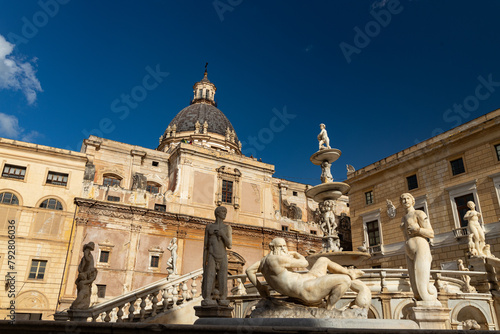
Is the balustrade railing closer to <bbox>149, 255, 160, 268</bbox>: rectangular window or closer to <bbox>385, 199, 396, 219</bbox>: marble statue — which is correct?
<bbox>385, 199, 396, 219</bbox>: marble statue

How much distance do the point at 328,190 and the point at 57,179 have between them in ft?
67.9

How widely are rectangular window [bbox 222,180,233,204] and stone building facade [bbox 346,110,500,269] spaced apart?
10549 mm

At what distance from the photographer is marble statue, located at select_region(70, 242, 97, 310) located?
9.99 metres

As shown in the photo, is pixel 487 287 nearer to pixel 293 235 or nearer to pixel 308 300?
pixel 308 300

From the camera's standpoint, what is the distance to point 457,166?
21719 mm

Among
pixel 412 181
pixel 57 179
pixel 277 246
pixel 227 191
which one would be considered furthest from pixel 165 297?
pixel 227 191

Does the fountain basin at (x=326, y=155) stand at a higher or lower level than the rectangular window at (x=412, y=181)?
lower

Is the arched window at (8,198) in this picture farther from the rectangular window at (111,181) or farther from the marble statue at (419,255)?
the marble statue at (419,255)

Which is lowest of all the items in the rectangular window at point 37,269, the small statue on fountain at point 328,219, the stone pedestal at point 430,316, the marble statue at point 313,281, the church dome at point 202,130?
the stone pedestal at point 430,316

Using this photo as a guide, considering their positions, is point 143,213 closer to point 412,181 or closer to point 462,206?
point 412,181

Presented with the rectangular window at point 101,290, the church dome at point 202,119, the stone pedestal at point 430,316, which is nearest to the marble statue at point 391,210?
the stone pedestal at point 430,316

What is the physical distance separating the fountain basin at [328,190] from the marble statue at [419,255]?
21.0 ft

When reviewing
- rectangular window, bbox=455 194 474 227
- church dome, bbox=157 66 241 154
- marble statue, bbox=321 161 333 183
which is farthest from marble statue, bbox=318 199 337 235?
church dome, bbox=157 66 241 154

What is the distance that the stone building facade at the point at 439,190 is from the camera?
19828 millimetres
